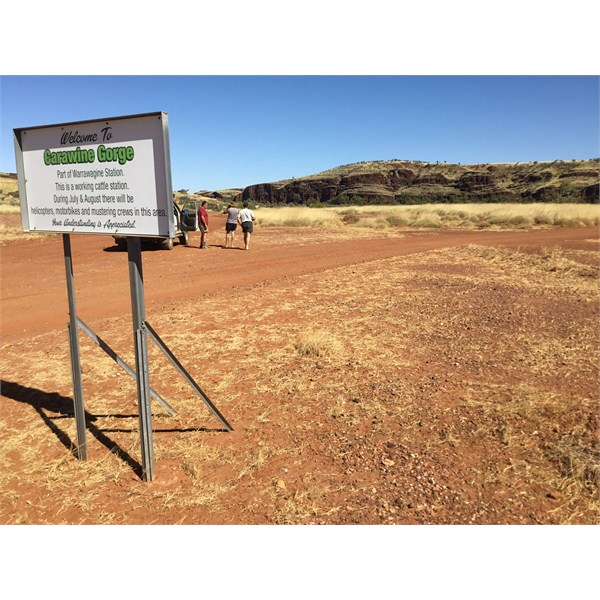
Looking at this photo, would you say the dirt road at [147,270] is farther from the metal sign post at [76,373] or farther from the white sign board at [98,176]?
the white sign board at [98,176]

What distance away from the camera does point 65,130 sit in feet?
9.89

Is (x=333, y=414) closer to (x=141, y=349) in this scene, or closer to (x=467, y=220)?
(x=141, y=349)

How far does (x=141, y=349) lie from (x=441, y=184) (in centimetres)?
8719

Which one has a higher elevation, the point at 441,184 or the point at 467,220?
the point at 441,184

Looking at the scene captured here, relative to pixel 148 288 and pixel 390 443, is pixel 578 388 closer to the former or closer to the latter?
pixel 390 443

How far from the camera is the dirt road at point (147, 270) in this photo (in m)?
7.93

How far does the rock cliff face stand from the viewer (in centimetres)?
6247

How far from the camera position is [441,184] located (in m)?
83.4

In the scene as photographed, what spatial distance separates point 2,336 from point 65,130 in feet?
15.7

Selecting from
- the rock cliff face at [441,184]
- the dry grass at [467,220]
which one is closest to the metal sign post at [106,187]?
the dry grass at [467,220]

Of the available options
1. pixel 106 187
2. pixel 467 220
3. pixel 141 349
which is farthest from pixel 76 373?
pixel 467 220

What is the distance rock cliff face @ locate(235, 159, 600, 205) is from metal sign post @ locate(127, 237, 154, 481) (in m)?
51.7

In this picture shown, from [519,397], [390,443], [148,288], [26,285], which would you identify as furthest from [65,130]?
[26,285]

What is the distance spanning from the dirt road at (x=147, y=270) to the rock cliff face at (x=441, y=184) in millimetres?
40055
